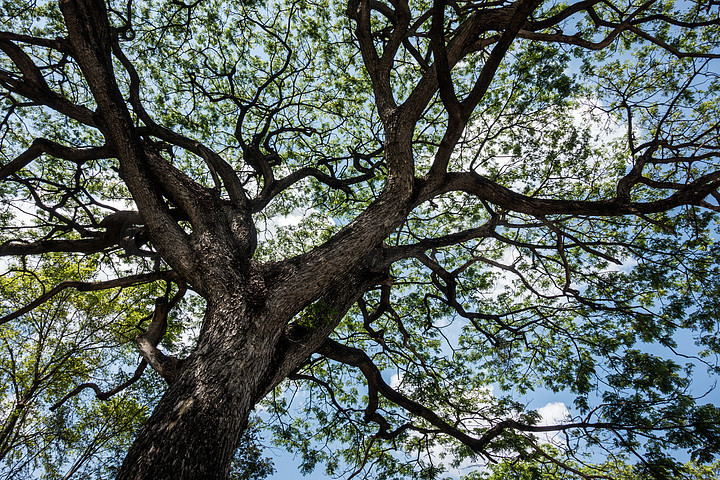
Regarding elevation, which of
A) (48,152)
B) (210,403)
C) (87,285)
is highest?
(48,152)

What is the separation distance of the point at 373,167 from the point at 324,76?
95.8 inches

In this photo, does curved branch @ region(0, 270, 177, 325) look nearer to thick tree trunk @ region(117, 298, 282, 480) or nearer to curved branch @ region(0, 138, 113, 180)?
curved branch @ region(0, 138, 113, 180)

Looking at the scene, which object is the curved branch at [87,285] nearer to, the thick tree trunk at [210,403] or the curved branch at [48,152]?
the curved branch at [48,152]

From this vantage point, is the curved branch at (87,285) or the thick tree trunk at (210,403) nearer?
the thick tree trunk at (210,403)

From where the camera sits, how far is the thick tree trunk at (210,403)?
195 centimetres

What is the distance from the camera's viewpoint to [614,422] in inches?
160

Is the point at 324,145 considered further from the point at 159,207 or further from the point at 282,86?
the point at 159,207

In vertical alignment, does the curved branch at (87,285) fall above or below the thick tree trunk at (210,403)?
above

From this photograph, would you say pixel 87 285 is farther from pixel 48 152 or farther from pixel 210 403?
pixel 210 403

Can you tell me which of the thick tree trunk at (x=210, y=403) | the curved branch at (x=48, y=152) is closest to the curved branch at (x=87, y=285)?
the curved branch at (x=48, y=152)

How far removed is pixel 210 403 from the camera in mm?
2273

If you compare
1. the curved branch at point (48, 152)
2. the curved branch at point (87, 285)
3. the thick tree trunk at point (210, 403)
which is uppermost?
the curved branch at point (48, 152)

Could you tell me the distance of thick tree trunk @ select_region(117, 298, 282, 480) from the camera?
6.40 ft

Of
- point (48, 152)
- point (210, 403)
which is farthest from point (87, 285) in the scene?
point (210, 403)
